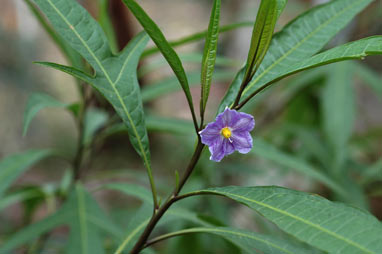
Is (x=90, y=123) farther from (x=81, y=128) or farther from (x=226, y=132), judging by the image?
(x=226, y=132)

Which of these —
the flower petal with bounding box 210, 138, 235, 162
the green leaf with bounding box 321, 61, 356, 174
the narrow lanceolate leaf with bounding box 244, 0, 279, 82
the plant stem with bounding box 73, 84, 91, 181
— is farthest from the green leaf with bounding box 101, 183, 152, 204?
the green leaf with bounding box 321, 61, 356, 174

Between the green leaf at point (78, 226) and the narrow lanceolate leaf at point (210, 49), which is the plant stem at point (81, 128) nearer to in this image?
the green leaf at point (78, 226)

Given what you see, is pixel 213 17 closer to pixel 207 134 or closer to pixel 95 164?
pixel 207 134

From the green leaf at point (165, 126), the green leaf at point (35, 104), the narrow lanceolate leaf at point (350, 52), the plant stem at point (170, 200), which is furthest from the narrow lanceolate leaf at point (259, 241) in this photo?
the green leaf at point (165, 126)

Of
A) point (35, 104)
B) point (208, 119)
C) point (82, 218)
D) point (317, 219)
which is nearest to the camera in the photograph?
point (317, 219)

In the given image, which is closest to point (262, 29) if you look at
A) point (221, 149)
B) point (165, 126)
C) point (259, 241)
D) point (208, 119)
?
point (221, 149)

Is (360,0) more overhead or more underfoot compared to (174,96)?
more overhead

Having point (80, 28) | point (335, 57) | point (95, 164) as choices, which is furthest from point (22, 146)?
point (335, 57)
